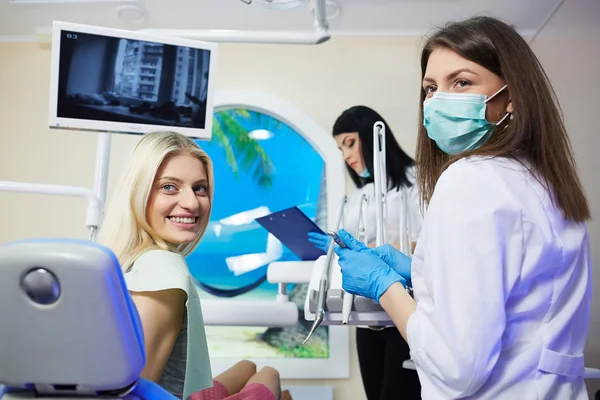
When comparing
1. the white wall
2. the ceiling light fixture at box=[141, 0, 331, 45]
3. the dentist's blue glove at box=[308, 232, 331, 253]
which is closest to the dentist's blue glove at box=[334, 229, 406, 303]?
the dentist's blue glove at box=[308, 232, 331, 253]

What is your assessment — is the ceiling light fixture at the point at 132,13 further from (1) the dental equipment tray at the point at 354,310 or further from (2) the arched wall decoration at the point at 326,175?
(1) the dental equipment tray at the point at 354,310

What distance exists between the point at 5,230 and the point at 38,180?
34cm

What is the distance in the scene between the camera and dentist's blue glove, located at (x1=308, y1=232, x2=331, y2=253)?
1964mm

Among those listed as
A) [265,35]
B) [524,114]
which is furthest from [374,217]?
[524,114]

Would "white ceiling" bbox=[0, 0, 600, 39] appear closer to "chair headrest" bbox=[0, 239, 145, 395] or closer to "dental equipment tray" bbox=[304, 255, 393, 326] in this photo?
"dental equipment tray" bbox=[304, 255, 393, 326]

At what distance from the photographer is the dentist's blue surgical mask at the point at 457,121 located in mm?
1054

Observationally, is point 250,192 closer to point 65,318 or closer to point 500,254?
point 500,254

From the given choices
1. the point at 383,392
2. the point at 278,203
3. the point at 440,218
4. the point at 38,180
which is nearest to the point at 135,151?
the point at 440,218

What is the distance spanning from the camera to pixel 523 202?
90cm

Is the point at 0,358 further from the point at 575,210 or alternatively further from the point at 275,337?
the point at 275,337

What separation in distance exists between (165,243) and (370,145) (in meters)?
1.27

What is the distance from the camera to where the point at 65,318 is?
58 centimetres

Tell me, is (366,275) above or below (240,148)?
below

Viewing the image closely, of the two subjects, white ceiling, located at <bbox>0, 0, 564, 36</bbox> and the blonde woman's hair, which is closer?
the blonde woman's hair
